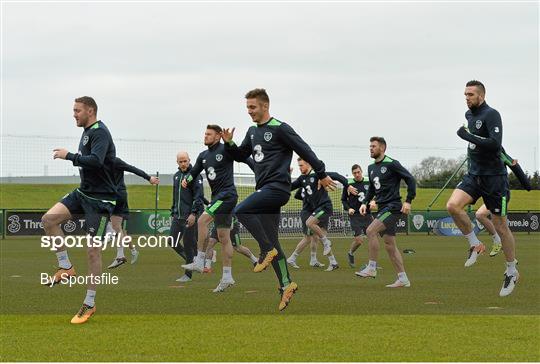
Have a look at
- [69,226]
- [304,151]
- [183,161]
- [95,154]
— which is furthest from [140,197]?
[304,151]

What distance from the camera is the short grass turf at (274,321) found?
7480mm

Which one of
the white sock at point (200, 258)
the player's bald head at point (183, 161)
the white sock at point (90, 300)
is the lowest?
the white sock at point (200, 258)

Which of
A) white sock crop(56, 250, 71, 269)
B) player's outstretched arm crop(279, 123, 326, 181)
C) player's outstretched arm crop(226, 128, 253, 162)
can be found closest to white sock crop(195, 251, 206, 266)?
white sock crop(56, 250, 71, 269)

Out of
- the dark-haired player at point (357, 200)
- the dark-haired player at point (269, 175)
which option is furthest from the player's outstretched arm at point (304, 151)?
the dark-haired player at point (357, 200)

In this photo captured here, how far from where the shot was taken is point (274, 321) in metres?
9.34

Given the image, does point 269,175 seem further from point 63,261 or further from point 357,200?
point 357,200

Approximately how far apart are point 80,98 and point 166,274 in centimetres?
727

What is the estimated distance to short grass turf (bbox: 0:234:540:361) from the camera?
7480 millimetres

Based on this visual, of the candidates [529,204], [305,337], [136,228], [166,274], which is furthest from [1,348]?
[529,204]

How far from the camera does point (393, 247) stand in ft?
45.9

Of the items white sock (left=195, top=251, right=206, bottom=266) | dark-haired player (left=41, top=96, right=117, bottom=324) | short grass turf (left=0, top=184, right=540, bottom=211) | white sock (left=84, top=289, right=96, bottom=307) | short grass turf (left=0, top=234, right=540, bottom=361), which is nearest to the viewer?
short grass turf (left=0, top=234, right=540, bottom=361)

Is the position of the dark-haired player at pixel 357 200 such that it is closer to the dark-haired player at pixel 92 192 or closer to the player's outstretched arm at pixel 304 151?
the player's outstretched arm at pixel 304 151

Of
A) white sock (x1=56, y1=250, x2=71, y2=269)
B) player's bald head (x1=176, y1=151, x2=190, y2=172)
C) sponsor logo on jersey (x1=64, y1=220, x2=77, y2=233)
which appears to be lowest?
sponsor logo on jersey (x1=64, y1=220, x2=77, y2=233)

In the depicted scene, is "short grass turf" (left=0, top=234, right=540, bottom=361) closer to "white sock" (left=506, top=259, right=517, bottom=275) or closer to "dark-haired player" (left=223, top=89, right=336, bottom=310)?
"white sock" (left=506, top=259, right=517, bottom=275)
